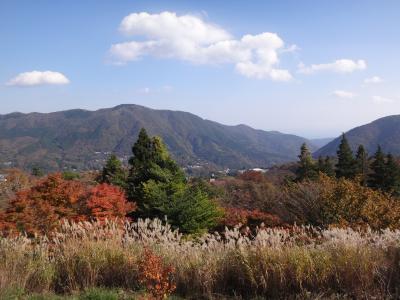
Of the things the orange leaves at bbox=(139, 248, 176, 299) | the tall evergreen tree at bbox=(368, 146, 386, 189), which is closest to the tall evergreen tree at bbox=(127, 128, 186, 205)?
the orange leaves at bbox=(139, 248, 176, 299)

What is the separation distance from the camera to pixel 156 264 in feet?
15.2

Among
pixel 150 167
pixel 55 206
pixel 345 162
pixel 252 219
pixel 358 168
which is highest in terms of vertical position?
pixel 150 167

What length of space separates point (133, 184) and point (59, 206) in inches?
221

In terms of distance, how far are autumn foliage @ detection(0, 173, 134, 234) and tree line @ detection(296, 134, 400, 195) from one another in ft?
64.4

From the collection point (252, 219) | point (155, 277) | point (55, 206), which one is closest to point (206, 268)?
point (155, 277)

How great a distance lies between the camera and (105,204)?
14.0 meters

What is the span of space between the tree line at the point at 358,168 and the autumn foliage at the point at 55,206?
19.6 metres

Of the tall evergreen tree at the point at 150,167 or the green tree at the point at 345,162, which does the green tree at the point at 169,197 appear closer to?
the tall evergreen tree at the point at 150,167

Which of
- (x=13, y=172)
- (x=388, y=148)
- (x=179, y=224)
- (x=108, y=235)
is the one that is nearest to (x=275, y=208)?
(x=179, y=224)

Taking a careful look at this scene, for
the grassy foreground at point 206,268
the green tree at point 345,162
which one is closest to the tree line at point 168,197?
the grassy foreground at point 206,268

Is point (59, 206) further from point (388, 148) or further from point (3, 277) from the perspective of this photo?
point (388, 148)

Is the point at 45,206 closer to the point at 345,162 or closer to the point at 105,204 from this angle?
the point at 105,204

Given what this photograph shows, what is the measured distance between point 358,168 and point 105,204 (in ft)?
105

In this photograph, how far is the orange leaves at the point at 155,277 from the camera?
4357 mm
